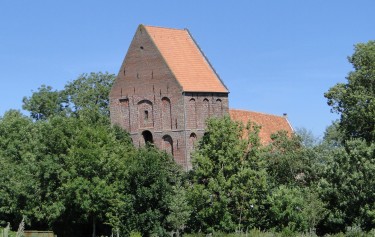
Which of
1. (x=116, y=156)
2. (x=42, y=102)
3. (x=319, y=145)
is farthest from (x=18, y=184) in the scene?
(x=42, y=102)

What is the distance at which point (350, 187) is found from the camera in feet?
153

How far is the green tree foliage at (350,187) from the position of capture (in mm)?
45750

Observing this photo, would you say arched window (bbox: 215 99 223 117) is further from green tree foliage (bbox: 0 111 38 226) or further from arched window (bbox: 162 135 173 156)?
green tree foliage (bbox: 0 111 38 226)

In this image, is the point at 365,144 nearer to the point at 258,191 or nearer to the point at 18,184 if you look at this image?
the point at 258,191

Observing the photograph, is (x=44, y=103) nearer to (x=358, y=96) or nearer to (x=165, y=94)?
(x=165, y=94)

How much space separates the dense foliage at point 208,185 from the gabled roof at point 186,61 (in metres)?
13.4

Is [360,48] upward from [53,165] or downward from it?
upward

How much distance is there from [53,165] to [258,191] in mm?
13323

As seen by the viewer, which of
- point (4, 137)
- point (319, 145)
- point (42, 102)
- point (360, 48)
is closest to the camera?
point (360, 48)

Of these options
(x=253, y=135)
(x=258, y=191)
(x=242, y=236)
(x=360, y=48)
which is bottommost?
(x=242, y=236)

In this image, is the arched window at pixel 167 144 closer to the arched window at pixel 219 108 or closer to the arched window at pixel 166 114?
the arched window at pixel 166 114

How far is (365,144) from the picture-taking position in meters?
48.1

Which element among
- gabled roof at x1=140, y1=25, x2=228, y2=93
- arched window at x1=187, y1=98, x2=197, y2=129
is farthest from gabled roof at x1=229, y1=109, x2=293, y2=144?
arched window at x1=187, y1=98, x2=197, y2=129

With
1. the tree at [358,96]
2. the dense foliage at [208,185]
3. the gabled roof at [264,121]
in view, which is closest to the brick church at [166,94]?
→ the gabled roof at [264,121]
